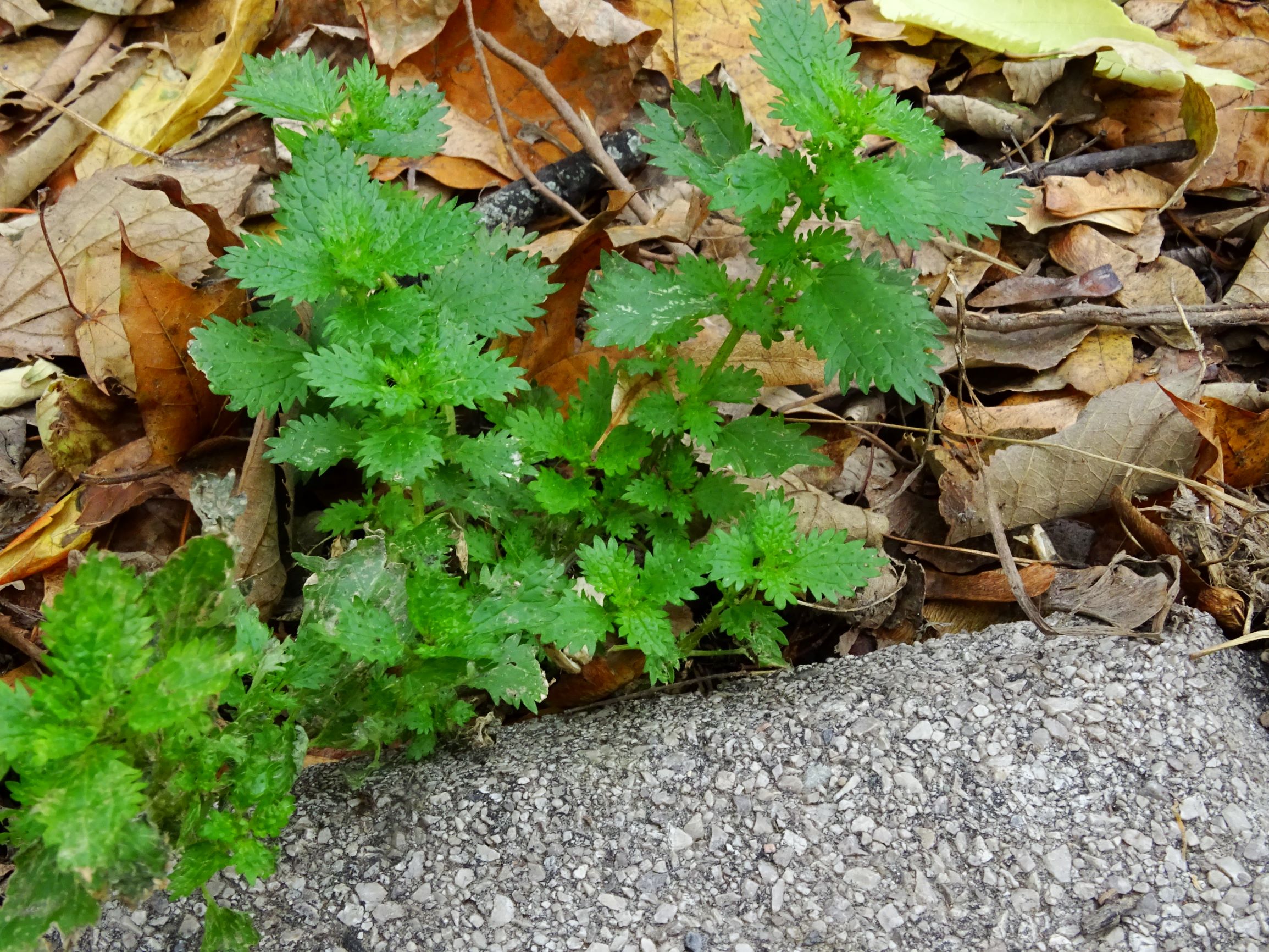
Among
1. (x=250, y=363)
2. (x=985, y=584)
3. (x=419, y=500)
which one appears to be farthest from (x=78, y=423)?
(x=985, y=584)

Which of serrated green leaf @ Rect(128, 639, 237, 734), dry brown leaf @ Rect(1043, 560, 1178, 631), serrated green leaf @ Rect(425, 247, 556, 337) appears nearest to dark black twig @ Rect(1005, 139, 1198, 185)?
dry brown leaf @ Rect(1043, 560, 1178, 631)

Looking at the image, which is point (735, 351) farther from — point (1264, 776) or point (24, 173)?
point (24, 173)

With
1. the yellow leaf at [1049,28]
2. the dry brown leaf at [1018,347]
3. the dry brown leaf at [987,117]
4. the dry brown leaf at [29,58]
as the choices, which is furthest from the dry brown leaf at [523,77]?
the dry brown leaf at [1018,347]

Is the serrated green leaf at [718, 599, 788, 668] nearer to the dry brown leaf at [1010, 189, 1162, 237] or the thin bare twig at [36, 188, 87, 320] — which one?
the dry brown leaf at [1010, 189, 1162, 237]

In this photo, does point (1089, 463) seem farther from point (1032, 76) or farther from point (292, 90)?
point (292, 90)

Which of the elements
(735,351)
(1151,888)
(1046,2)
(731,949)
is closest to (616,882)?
(731,949)
